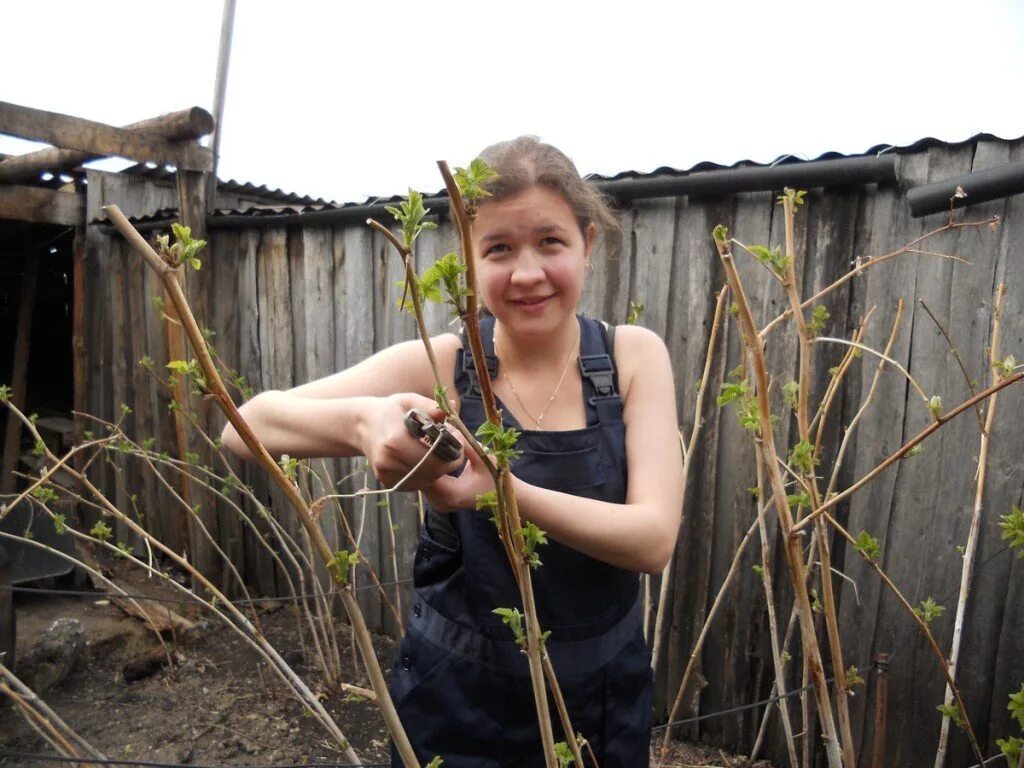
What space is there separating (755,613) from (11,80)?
220 inches

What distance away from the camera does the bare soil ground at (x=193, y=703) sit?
3.43m

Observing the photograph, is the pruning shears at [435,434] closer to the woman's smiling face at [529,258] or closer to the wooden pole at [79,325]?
the woman's smiling face at [529,258]

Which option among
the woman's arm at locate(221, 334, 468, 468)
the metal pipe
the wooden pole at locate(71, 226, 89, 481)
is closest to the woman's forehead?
the woman's arm at locate(221, 334, 468, 468)

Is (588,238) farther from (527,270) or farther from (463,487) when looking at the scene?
(463,487)

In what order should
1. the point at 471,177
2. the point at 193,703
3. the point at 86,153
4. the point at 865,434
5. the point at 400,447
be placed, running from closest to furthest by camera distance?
the point at 471,177 → the point at 400,447 → the point at 865,434 → the point at 193,703 → the point at 86,153

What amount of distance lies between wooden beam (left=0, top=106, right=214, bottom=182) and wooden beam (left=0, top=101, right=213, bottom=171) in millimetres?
73

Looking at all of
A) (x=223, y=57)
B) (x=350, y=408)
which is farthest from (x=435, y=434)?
(x=223, y=57)

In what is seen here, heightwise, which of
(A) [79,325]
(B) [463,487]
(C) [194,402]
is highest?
(B) [463,487]

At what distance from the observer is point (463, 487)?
38.6 inches

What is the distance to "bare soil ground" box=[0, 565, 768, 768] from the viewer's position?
3.43 metres

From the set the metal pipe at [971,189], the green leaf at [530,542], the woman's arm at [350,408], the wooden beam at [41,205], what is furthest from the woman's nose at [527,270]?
the wooden beam at [41,205]

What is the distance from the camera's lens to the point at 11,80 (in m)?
4.71

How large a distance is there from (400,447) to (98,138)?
4513mm

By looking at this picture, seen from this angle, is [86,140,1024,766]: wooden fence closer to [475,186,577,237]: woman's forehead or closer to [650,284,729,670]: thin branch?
[650,284,729,670]: thin branch
